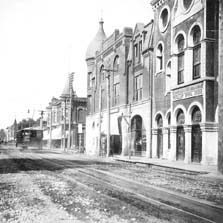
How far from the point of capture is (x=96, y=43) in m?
58.1

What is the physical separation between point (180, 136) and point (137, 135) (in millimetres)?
10589

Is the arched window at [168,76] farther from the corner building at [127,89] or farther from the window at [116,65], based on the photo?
the window at [116,65]

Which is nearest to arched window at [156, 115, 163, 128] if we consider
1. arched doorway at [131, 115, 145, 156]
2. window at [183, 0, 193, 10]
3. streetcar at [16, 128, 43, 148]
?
arched doorway at [131, 115, 145, 156]

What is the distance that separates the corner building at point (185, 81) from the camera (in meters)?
24.9

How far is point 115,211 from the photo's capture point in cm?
837

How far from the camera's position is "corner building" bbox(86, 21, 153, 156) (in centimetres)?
3631

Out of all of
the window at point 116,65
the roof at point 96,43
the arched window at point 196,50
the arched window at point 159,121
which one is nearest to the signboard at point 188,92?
the arched window at point 196,50

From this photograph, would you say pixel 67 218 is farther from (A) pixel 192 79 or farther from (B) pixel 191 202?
(A) pixel 192 79

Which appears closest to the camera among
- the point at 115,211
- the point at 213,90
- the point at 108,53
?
the point at 115,211

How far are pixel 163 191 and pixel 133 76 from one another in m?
29.1

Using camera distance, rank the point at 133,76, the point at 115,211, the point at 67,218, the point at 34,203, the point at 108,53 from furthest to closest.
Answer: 1. the point at 108,53
2. the point at 133,76
3. the point at 34,203
4. the point at 115,211
5. the point at 67,218

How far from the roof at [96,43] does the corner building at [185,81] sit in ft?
78.2

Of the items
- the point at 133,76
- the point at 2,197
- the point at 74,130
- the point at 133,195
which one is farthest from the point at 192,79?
the point at 74,130

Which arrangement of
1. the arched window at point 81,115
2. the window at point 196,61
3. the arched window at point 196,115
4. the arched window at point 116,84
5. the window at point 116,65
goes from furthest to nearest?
the arched window at point 81,115
the window at point 116,65
the arched window at point 116,84
the window at point 196,61
the arched window at point 196,115
